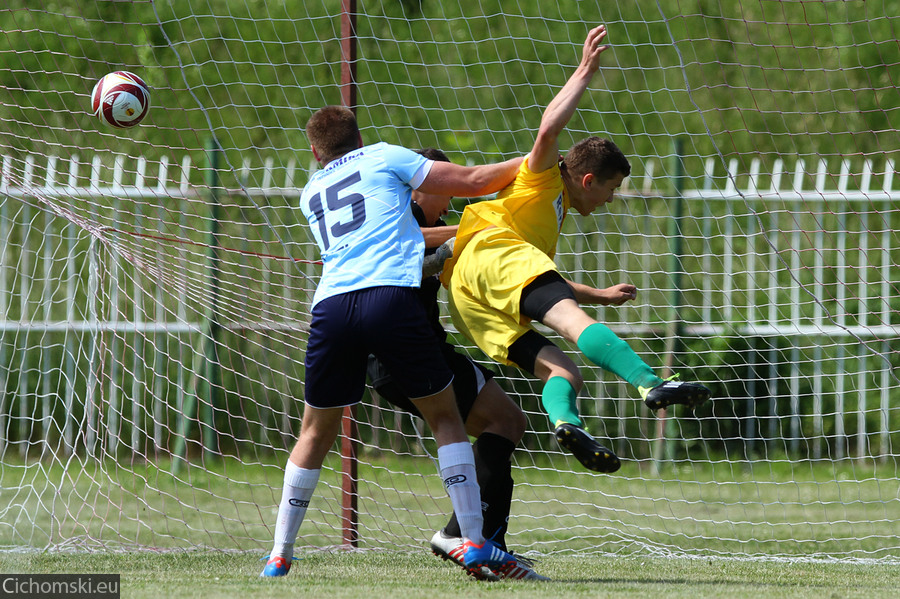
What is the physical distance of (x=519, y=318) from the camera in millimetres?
3635

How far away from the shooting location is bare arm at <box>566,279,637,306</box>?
12.7 feet

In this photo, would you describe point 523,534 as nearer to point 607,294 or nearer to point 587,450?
point 607,294

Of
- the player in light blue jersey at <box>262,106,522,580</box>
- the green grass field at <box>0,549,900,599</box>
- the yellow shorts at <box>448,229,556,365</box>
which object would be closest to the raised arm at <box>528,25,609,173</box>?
the player in light blue jersey at <box>262,106,522,580</box>

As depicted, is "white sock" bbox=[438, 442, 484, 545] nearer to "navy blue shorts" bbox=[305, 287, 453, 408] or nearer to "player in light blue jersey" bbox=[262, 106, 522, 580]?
"player in light blue jersey" bbox=[262, 106, 522, 580]

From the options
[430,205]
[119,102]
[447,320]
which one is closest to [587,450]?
[430,205]

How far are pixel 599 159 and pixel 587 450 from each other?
1.24 metres

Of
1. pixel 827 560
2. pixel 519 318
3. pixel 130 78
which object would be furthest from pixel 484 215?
pixel 827 560

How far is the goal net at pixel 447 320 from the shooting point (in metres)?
5.21

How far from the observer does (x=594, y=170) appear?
3.90m

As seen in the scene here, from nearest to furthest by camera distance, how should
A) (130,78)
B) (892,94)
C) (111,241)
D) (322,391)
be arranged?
(322,391)
(130,78)
(111,241)
(892,94)

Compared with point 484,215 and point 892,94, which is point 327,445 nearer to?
point 484,215

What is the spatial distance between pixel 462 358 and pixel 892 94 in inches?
323

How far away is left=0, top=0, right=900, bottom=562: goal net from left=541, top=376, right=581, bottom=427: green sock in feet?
5.16

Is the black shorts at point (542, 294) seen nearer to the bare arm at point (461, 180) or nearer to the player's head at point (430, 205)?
the bare arm at point (461, 180)
